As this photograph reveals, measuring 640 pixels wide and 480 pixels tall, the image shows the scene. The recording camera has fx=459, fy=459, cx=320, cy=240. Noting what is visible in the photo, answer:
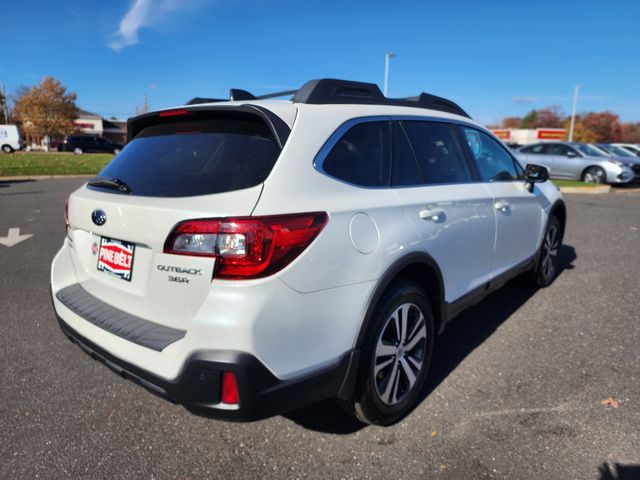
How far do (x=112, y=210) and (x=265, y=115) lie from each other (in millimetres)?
882

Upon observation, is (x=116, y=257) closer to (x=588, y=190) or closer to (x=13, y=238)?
(x=13, y=238)

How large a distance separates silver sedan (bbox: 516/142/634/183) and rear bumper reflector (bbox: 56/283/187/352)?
1624 centimetres

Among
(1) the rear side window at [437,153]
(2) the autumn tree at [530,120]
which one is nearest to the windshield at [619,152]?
(1) the rear side window at [437,153]

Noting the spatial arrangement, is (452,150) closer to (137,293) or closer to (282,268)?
(282,268)

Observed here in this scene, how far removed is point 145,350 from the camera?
78.6 inches

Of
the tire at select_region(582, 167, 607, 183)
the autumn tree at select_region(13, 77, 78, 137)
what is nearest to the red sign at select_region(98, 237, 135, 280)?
the tire at select_region(582, 167, 607, 183)

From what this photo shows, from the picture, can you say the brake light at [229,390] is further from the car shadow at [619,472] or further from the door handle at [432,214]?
the car shadow at [619,472]

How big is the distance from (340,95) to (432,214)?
2.83 feet

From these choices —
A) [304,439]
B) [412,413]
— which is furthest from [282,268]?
[412,413]

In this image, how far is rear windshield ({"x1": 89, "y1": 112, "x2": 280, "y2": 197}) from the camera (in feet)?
6.65

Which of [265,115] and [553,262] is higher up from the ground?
[265,115]

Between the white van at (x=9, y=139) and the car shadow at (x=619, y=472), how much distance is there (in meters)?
45.0

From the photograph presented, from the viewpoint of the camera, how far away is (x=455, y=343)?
3.68 m

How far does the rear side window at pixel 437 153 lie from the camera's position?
2917 mm
